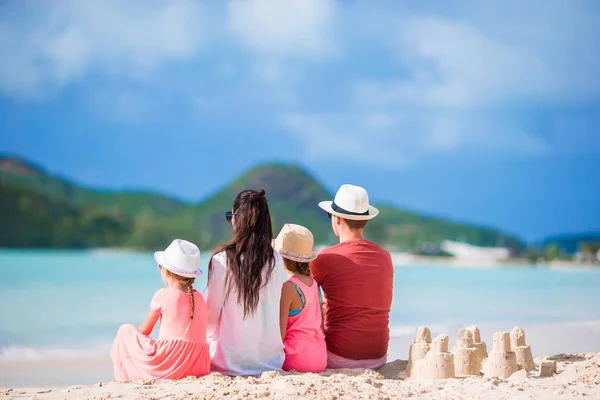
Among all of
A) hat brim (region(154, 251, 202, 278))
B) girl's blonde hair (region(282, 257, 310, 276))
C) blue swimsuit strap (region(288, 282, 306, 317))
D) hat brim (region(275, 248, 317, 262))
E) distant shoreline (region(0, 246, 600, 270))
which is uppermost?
distant shoreline (region(0, 246, 600, 270))

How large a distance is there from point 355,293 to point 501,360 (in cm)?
113

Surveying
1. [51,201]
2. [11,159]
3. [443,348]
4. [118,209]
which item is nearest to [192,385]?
[443,348]

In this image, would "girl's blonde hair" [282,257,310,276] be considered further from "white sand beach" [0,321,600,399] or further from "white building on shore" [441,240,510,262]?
"white building on shore" [441,240,510,262]

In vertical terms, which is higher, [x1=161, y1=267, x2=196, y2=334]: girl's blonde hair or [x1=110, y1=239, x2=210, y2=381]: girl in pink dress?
[x1=161, y1=267, x2=196, y2=334]: girl's blonde hair

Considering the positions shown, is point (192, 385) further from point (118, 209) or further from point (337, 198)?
point (118, 209)

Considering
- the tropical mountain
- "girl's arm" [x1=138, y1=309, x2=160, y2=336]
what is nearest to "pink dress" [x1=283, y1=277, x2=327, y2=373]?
"girl's arm" [x1=138, y1=309, x2=160, y2=336]

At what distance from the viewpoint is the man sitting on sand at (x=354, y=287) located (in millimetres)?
5250

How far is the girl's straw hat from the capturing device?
492 cm

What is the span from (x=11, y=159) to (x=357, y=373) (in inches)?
7025

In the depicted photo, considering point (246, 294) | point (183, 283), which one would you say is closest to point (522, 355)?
point (246, 294)

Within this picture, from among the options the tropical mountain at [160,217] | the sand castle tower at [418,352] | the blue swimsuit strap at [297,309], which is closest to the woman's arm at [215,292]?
the blue swimsuit strap at [297,309]

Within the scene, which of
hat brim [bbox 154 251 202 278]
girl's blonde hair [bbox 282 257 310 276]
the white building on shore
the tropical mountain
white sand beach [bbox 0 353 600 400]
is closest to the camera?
white sand beach [bbox 0 353 600 400]

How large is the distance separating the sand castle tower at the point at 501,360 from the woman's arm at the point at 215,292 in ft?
6.40

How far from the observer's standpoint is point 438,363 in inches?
192
